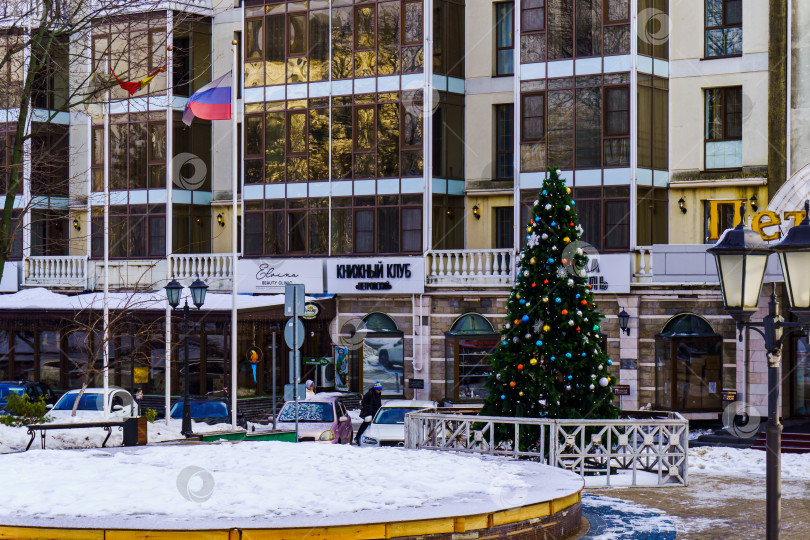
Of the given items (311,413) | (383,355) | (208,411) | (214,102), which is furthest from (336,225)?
(311,413)

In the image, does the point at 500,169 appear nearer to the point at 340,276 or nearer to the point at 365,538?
the point at 340,276

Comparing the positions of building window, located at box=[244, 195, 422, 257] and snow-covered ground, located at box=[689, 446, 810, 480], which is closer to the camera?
snow-covered ground, located at box=[689, 446, 810, 480]

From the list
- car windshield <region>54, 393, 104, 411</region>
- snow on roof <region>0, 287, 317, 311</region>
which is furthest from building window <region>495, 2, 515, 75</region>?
car windshield <region>54, 393, 104, 411</region>

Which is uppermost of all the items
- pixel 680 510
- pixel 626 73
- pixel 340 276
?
pixel 626 73

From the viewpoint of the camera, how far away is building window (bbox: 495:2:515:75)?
40.2 m

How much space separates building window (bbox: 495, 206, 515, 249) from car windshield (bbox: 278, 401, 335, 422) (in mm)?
13748

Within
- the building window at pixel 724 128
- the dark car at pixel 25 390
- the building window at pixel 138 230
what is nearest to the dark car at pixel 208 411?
the dark car at pixel 25 390

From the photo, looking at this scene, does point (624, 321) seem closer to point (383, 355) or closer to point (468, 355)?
point (468, 355)

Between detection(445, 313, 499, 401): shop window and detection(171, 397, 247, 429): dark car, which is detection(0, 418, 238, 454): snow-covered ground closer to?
detection(171, 397, 247, 429): dark car

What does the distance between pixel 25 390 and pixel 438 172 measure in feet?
47.8

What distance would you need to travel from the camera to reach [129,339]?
138 feet

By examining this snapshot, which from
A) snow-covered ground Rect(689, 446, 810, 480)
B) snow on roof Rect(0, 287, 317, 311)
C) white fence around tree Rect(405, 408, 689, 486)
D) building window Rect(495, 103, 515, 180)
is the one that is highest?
building window Rect(495, 103, 515, 180)

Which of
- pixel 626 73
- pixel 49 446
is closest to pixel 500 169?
pixel 626 73

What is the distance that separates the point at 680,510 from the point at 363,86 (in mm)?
24736
